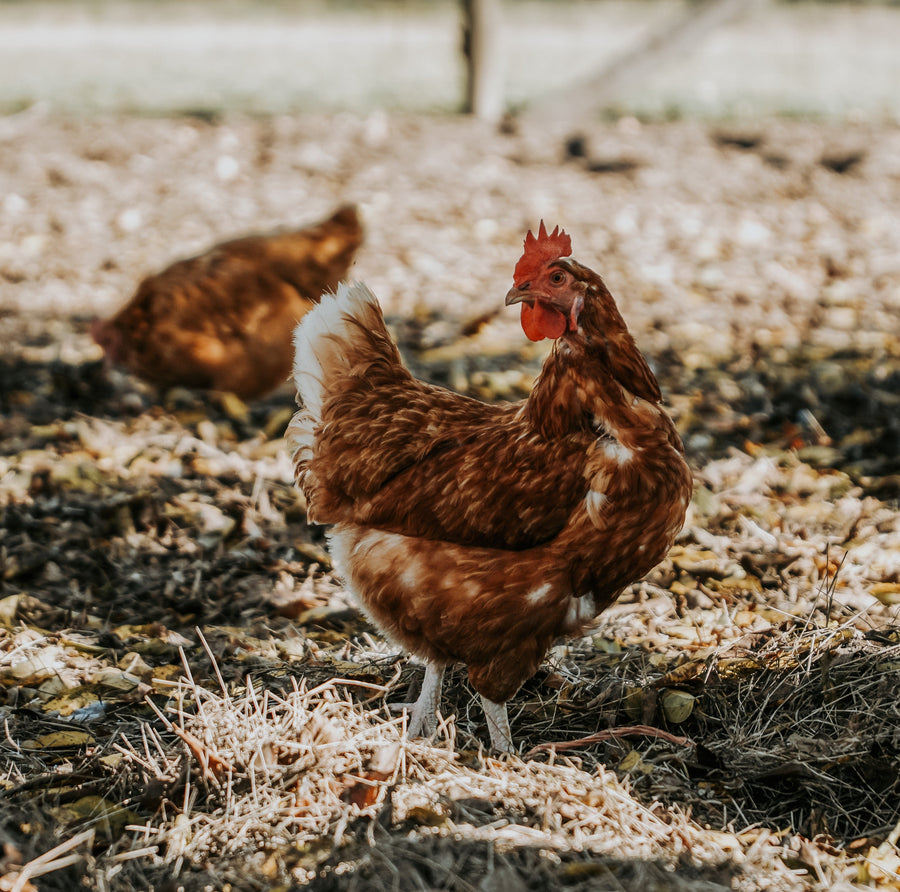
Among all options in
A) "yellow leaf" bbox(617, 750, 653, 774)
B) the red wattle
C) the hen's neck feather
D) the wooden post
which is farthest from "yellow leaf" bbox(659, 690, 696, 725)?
the wooden post

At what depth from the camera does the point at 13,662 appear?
2.91m

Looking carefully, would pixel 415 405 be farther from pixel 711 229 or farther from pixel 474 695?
pixel 711 229

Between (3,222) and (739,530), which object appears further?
(3,222)

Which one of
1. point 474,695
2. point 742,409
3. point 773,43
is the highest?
point 773,43

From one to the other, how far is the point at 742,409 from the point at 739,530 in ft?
3.70

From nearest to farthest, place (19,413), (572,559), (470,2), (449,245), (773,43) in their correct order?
(572,559), (19,413), (449,245), (470,2), (773,43)

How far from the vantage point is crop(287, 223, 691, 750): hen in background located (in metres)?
2.43

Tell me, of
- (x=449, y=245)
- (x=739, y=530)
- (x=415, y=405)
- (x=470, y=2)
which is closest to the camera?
(x=415, y=405)

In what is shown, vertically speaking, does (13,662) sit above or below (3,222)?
below

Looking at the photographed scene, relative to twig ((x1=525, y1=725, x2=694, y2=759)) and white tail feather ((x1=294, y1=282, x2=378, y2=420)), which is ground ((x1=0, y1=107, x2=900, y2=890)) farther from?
white tail feather ((x1=294, y1=282, x2=378, y2=420))

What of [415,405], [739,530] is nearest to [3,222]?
[415,405]

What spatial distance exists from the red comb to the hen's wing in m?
0.38

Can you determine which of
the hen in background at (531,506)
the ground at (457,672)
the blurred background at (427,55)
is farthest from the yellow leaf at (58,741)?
the blurred background at (427,55)

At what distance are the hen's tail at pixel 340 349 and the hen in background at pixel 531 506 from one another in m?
0.31
